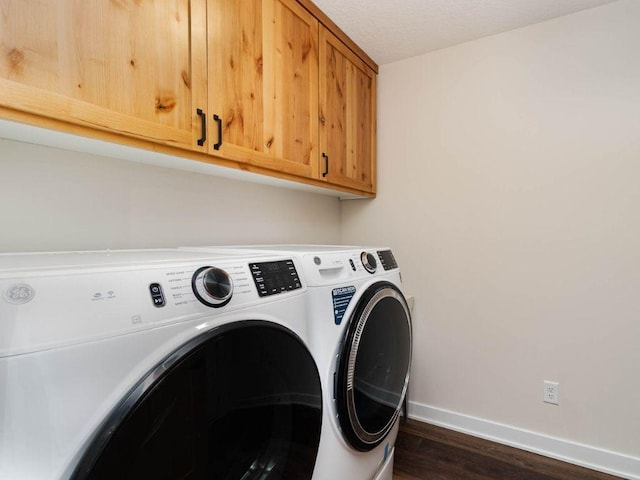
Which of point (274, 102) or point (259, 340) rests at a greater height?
point (274, 102)

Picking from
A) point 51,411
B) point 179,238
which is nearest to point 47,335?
point 51,411

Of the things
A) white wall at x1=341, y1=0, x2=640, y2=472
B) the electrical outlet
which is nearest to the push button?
white wall at x1=341, y1=0, x2=640, y2=472

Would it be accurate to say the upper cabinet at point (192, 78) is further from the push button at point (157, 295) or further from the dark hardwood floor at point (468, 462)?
the dark hardwood floor at point (468, 462)

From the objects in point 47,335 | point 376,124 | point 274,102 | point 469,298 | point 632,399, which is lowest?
point 632,399

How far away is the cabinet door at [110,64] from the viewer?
78cm

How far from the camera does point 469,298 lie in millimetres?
2086

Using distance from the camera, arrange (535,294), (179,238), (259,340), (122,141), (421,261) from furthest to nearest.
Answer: (421,261)
(535,294)
(179,238)
(122,141)
(259,340)

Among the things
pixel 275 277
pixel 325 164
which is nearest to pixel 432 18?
pixel 325 164

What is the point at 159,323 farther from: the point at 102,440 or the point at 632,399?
the point at 632,399

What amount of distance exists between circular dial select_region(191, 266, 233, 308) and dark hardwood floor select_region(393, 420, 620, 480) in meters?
1.52

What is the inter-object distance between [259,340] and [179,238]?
0.89 meters

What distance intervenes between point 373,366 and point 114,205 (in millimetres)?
1092

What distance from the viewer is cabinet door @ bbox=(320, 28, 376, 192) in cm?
180

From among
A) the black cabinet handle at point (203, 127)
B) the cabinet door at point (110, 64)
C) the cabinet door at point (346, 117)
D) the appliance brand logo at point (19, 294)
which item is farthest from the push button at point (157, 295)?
the cabinet door at point (346, 117)
